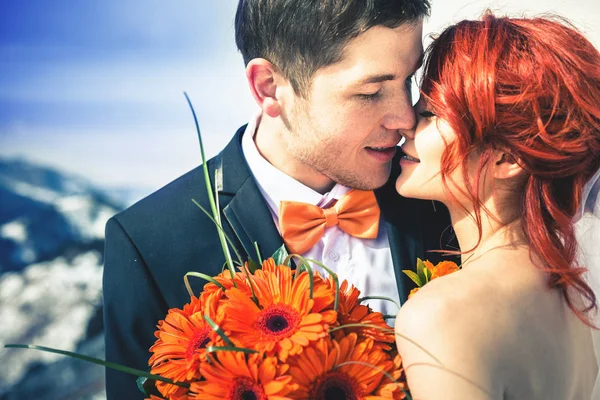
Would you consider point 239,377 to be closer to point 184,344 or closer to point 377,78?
point 184,344

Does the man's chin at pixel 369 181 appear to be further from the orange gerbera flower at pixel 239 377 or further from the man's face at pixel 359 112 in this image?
the orange gerbera flower at pixel 239 377

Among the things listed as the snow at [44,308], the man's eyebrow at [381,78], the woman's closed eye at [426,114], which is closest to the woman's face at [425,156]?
the woman's closed eye at [426,114]

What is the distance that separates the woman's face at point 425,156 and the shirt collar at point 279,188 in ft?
0.93

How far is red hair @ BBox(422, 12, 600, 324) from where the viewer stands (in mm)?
1602

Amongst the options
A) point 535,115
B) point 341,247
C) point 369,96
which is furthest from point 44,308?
point 535,115

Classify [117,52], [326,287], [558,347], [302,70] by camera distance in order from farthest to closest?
1. [117,52]
2. [302,70]
3. [558,347]
4. [326,287]

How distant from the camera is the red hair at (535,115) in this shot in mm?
1602

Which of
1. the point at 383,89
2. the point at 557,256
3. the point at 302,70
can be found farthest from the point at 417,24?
the point at 557,256

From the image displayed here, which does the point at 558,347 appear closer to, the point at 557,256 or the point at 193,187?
the point at 557,256

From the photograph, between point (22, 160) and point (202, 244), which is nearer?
point (202, 244)

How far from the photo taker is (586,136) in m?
1.62

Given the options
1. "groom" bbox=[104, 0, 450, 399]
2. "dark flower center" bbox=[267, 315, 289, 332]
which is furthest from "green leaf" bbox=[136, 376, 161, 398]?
"groom" bbox=[104, 0, 450, 399]

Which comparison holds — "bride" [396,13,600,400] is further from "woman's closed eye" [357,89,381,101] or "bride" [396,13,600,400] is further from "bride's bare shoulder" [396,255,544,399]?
"woman's closed eye" [357,89,381,101]

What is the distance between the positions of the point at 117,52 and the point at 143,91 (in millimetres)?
259
